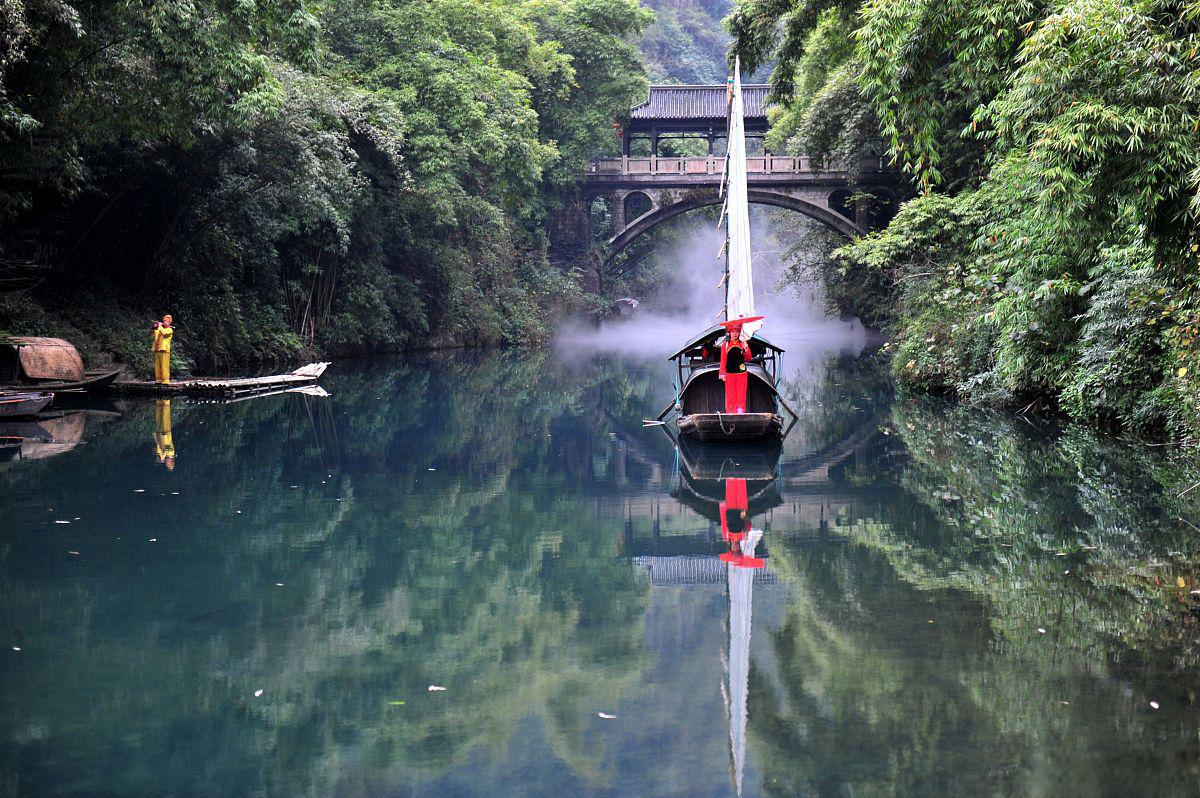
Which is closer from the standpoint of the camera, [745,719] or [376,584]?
[745,719]

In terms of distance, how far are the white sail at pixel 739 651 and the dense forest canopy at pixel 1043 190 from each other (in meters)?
3.05

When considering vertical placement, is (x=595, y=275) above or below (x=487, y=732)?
above

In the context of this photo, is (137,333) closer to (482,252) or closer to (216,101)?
(216,101)

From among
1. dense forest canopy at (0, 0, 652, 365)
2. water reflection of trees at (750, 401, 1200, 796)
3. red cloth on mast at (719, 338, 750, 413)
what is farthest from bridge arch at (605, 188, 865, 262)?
water reflection of trees at (750, 401, 1200, 796)

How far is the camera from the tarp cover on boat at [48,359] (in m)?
14.5

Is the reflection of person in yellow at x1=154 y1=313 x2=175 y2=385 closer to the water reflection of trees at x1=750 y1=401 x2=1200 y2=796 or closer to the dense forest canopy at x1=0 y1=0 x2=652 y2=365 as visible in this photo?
the dense forest canopy at x1=0 y1=0 x2=652 y2=365

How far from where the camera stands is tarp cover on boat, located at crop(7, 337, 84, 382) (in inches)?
571

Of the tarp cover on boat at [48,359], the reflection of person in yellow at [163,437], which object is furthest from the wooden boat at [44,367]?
the reflection of person in yellow at [163,437]

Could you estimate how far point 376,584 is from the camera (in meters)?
6.13

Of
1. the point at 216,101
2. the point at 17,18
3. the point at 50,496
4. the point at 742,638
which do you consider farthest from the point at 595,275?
the point at 742,638

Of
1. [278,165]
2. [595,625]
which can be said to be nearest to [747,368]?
[595,625]

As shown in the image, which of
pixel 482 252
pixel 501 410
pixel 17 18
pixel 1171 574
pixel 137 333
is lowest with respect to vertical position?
pixel 1171 574

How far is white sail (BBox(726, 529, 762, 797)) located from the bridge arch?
91.6 ft

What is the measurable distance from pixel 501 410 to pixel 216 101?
210 inches
